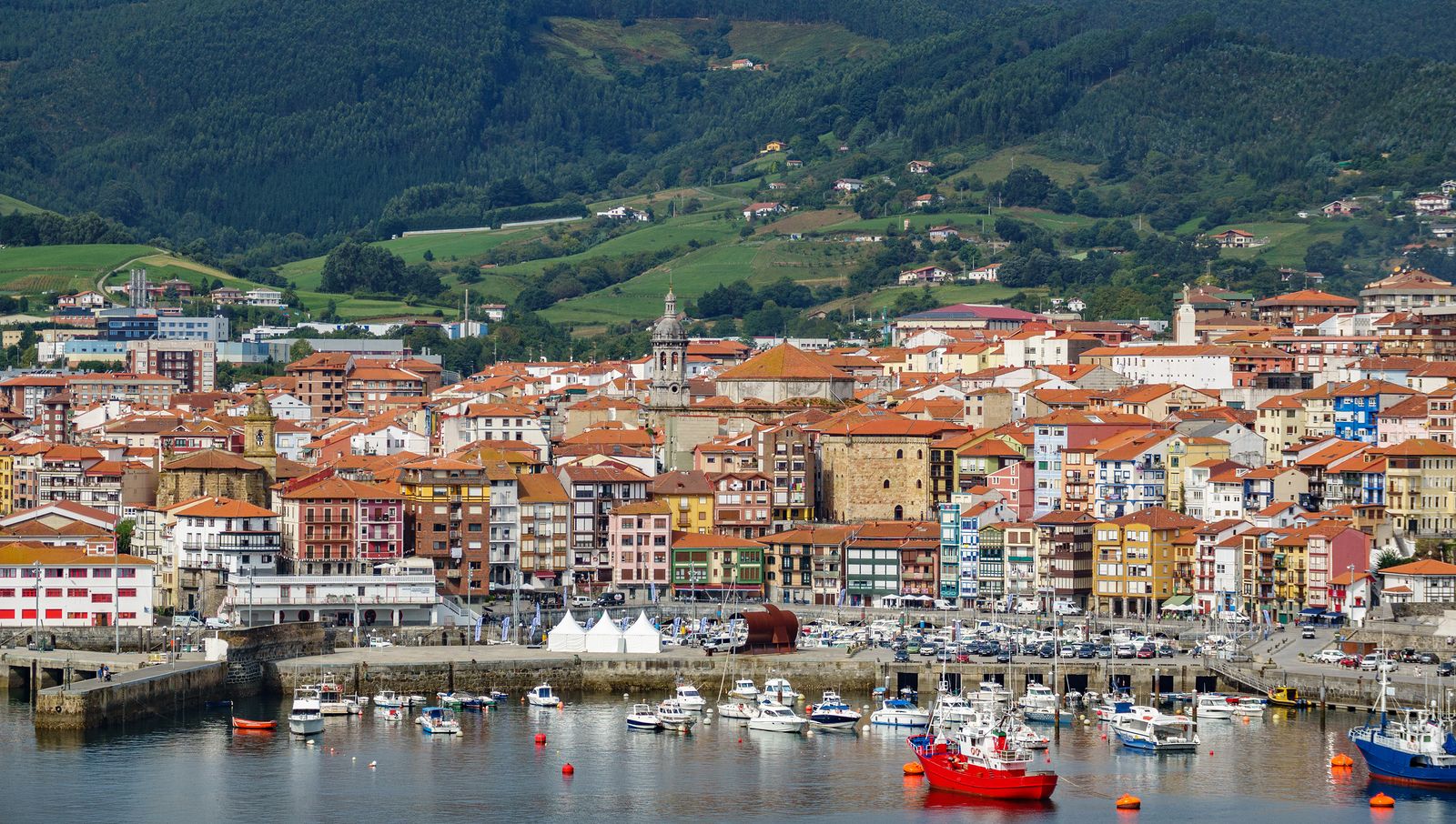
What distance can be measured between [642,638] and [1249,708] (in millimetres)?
15341

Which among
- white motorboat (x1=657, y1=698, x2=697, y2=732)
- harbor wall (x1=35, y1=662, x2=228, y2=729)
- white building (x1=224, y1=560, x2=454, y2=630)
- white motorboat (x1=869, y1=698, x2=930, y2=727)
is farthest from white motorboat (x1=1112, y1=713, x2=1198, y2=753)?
harbor wall (x1=35, y1=662, x2=228, y2=729)

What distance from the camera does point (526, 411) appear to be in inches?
4126

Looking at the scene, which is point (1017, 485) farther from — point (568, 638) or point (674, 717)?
point (674, 717)

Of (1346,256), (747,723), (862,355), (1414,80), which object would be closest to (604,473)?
(747,723)

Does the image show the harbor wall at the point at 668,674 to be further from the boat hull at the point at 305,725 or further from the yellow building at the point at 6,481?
the yellow building at the point at 6,481

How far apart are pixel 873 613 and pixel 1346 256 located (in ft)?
292

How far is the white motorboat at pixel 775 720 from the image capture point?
65562 mm

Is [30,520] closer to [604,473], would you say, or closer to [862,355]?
[604,473]

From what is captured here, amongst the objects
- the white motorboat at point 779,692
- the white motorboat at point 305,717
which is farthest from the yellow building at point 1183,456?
the white motorboat at point 305,717

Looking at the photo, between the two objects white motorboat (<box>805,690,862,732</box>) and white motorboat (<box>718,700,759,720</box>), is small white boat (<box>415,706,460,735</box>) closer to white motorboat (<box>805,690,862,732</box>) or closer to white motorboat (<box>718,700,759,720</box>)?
white motorboat (<box>718,700,759,720</box>)

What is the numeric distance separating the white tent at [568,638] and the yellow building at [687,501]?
15.2m

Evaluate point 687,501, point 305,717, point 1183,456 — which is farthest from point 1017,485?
point 305,717

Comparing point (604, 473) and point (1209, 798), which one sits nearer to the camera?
point (1209, 798)

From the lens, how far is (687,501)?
294 ft
